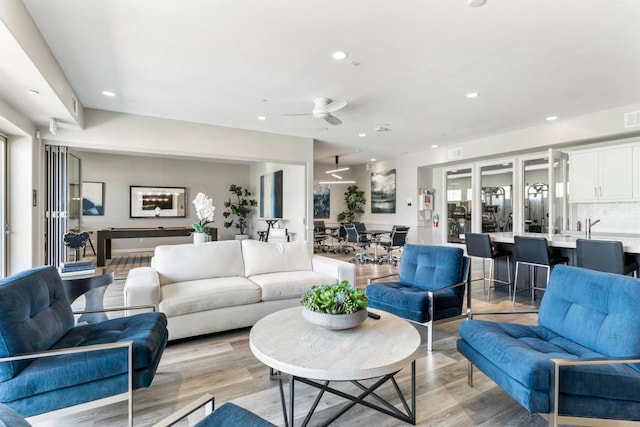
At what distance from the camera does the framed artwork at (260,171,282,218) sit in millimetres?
9188

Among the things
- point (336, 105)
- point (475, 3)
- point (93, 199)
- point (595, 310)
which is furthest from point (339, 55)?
point (93, 199)

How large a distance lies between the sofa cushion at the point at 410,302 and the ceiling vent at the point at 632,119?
4.40 meters

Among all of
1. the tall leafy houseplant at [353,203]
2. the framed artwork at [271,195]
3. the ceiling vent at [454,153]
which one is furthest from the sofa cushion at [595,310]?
the tall leafy houseplant at [353,203]

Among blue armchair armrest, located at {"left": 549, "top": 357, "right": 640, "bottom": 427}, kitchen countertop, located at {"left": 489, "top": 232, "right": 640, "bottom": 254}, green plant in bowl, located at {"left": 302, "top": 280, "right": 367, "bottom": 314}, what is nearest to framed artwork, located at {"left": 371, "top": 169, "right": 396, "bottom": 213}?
kitchen countertop, located at {"left": 489, "top": 232, "right": 640, "bottom": 254}

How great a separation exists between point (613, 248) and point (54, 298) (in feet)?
16.3

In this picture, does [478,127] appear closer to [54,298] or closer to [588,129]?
[588,129]

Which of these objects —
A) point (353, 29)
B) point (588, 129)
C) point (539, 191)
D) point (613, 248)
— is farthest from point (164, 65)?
point (539, 191)

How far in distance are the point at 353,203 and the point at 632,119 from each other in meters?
7.56

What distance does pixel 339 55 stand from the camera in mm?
3334

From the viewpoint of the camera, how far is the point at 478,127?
20.4 feet

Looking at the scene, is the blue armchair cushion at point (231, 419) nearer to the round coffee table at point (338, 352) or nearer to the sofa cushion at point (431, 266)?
the round coffee table at point (338, 352)

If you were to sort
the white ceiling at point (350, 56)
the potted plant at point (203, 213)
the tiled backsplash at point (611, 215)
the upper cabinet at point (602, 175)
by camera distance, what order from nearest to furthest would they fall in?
the white ceiling at point (350, 56), the potted plant at point (203, 213), the upper cabinet at point (602, 175), the tiled backsplash at point (611, 215)

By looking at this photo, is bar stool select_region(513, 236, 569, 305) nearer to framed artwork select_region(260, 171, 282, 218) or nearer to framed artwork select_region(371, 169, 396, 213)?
framed artwork select_region(371, 169, 396, 213)

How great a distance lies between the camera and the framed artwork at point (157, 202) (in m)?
9.38
